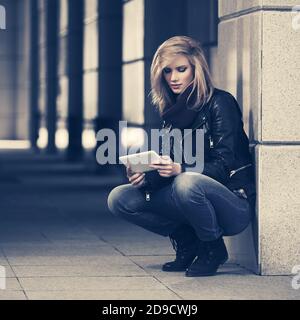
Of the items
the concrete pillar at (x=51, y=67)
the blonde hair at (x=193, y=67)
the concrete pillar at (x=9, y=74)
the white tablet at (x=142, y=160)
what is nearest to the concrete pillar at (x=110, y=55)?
the concrete pillar at (x=51, y=67)

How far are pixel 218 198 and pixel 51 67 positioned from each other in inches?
918

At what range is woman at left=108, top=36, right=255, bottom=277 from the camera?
7809 mm

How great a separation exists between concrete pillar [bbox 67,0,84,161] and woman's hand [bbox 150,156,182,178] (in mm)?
17585

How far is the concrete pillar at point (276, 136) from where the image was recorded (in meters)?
8.13

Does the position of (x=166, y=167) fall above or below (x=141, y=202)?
above

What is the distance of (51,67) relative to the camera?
30.8 metres

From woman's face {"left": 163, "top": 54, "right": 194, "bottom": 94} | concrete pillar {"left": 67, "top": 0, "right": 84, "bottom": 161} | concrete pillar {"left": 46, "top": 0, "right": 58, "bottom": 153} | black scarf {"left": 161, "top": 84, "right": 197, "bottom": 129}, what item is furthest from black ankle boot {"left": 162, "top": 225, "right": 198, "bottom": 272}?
concrete pillar {"left": 46, "top": 0, "right": 58, "bottom": 153}

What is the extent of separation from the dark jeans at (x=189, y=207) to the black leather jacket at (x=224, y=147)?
8 cm

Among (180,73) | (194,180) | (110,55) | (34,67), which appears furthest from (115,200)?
(34,67)

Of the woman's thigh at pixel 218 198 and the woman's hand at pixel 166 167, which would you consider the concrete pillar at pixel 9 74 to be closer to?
the woman's thigh at pixel 218 198

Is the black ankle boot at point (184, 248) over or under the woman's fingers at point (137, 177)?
under

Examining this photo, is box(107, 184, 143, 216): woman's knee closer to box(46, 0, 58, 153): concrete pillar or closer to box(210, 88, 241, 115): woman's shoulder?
box(210, 88, 241, 115): woman's shoulder

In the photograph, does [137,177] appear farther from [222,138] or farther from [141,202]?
[222,138]
